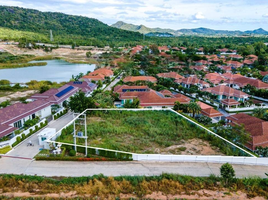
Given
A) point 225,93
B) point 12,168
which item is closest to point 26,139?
point 12,168

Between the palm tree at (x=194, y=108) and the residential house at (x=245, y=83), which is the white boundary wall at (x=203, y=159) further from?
the residential house at (x=245, y=83)

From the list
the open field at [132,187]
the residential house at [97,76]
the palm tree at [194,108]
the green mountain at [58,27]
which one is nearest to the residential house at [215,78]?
the palm tree at [194,108]

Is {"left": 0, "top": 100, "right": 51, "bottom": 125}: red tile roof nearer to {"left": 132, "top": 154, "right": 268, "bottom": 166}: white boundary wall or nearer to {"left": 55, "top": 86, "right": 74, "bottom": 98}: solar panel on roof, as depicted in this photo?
{"left": 55, "top": 86, "right": 74, "bottom": 98}: solar panel on roof

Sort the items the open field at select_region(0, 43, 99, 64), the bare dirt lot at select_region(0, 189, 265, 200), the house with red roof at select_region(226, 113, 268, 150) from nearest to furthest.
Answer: the bare dirt lot at select_region(0, 189, 265, 200) → the house with red roof at select_region(226, 113, 268, 150) → the open field at select_region(0, 43, 99, 64)

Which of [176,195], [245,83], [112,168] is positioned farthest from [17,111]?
[245,83]

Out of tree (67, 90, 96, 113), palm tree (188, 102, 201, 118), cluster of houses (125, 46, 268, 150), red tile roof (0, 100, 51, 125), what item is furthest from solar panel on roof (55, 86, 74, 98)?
palm tree (188, 102, 201, 118)

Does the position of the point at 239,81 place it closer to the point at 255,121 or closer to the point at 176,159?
the point at 255,121
